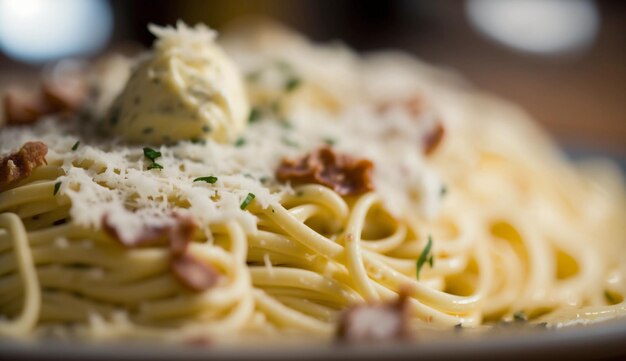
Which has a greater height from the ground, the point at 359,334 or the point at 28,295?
the point at 28,295

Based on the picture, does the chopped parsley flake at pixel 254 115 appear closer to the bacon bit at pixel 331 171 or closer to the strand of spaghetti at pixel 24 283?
the bacon bit at pixel 331 171

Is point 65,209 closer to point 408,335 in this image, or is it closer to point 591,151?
point 408,335

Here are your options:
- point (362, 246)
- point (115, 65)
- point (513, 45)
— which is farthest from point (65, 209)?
point (513, 45)

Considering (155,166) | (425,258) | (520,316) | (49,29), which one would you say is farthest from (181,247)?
(49,29)

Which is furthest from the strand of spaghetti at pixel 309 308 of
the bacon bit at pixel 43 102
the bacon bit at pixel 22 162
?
the bacon bit at pixel 43 102

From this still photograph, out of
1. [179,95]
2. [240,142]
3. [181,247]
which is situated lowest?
[181,247]

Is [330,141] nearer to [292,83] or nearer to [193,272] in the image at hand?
[292,83]

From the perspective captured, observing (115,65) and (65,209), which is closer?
(65,209)
